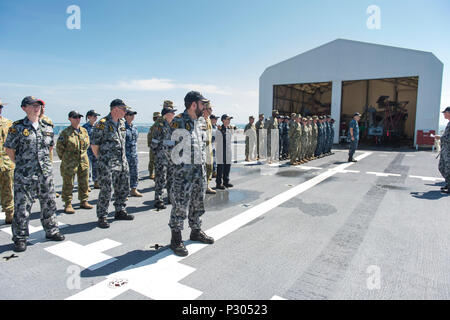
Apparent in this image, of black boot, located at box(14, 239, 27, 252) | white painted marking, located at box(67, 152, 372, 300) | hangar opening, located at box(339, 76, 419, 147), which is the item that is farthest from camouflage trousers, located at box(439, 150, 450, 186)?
hangar opening, located at box(339, 76, 419, 147)

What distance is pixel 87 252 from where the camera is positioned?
10.5ft

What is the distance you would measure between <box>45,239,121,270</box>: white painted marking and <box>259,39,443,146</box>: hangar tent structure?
19313 millimetres

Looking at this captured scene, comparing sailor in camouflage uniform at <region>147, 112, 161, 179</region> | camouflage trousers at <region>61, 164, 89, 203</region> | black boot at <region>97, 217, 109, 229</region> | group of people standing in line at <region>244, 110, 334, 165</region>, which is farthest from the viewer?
group of people standing in line at <region>244, 110, 334, 165</region>

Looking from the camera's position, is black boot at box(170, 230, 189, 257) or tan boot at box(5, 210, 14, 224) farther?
tan boot at box(5, 210, 14, 224)

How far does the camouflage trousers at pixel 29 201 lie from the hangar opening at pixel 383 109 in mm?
19945

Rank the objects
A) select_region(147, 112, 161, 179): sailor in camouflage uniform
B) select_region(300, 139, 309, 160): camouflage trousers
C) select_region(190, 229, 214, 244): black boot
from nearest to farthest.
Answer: select_region(190, 229, 214, 244): black boot → select_region(147, 112, 161, 179): sailor in camouflage uniform → select_region(300, 139, 309, 160): camouflage trousers

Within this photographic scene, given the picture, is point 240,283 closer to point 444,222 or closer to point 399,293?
point 399,293

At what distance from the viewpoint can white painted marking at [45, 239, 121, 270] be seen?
2.94 m

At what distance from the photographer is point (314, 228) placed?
157 inches

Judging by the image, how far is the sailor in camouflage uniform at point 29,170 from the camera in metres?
3.23

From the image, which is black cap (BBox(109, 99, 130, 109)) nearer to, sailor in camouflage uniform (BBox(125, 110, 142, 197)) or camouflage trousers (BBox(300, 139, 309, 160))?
sailor in camouflage uniform (BBox(125, 110, 142, 197))

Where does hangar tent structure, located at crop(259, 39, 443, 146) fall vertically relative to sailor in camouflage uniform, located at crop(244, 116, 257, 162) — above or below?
above
